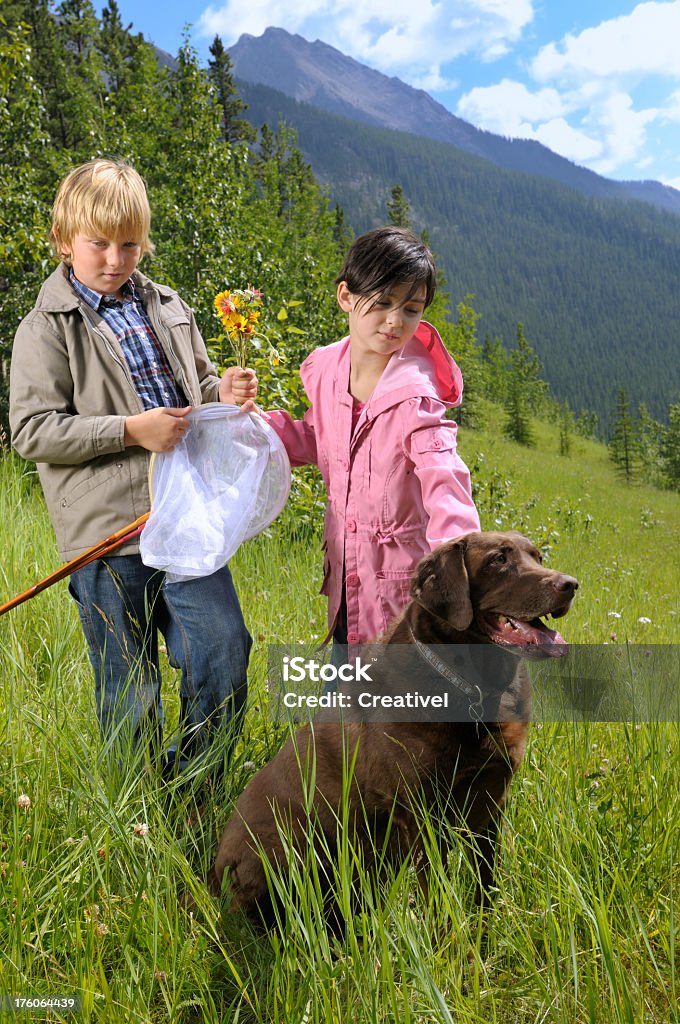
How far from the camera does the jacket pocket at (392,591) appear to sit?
2.48 m

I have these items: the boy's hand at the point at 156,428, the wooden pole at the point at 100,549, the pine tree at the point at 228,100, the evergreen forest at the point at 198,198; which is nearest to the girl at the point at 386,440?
the boy's hand at the point at 156,428

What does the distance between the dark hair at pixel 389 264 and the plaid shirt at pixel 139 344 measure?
78 cm

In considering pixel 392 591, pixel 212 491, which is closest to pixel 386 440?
pixel 392 591

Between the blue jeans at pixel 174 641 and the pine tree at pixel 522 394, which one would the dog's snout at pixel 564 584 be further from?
the pine tree at pixel 522 394

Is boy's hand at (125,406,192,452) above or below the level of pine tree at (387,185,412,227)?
below

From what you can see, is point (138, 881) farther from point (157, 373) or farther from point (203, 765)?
point (157, 373)

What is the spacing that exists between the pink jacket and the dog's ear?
0.38 feet

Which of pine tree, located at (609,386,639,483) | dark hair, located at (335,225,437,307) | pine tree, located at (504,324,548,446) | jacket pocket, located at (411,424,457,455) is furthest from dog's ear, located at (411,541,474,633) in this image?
pine tree, located at (504,324,548,446)

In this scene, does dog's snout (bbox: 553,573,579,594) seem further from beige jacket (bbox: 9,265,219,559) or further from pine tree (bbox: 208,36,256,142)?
pine tree (bbox: 208,36,256,142)

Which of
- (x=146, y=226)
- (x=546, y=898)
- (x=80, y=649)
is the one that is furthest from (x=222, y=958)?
(x=146, y=226)

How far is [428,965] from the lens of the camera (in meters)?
1.74

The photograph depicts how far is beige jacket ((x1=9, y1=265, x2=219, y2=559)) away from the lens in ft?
8.37

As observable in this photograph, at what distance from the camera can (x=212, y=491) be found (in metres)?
2.60

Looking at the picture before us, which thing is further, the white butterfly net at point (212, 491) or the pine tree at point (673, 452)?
the pine tree at point (673, 452)
